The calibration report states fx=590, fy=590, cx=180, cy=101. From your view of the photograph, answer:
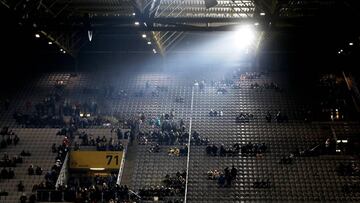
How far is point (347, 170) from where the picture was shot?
36.9m

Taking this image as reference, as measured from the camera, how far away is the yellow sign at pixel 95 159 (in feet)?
126

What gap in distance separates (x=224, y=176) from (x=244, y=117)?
7939 millimetres

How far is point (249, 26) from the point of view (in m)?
31.2

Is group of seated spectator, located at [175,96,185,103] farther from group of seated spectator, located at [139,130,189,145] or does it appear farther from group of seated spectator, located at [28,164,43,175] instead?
group of seated spectator, located at [28,164,43,175]

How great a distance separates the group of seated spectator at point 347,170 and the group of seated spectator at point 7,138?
21.4 m

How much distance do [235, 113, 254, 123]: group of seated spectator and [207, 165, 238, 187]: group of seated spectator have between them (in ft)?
21.9

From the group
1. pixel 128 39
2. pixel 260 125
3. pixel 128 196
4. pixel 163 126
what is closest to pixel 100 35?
pixel 128 39

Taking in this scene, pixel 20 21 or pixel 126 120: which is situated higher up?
pixel 20 21

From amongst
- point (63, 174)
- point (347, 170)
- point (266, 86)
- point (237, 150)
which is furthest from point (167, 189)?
point (266, 86)

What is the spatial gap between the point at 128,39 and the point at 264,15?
812 inches

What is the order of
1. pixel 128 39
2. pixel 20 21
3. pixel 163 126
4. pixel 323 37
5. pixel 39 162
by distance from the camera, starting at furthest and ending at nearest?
pixel 128 39 < pixel 323 37 < pixel 163 126 < pixel 39 162 < pixel 20 21

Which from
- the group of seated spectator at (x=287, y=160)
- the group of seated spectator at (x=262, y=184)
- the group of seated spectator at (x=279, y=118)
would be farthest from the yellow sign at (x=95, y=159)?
the group of seated spectator at (x=279, y=118)

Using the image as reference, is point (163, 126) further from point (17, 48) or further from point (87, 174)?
point (17, 48)

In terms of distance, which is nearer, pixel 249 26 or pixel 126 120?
pixel 249 26
